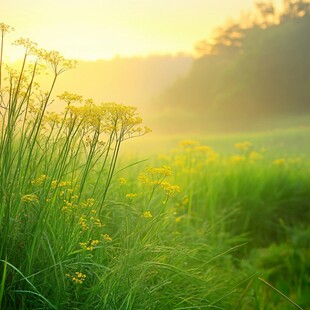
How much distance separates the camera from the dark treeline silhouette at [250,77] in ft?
46.8

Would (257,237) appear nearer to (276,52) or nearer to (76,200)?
(76,200)

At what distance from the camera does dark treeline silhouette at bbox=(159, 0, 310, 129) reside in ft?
46.8

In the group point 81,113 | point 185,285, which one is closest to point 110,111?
point 81,113

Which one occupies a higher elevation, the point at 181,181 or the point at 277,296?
the point at 181,181

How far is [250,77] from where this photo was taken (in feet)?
48.5

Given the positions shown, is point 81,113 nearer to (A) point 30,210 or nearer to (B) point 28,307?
(A) point 30,210

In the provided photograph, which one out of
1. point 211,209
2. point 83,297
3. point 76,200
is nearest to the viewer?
point 83,297

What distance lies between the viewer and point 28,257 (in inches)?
75.6

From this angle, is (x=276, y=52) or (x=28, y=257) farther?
(x=276, y=52)

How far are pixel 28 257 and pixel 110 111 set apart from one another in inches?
21.3

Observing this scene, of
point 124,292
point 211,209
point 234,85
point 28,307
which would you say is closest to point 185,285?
point 124,292

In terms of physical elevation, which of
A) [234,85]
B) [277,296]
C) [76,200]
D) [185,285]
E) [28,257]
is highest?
[234,85]

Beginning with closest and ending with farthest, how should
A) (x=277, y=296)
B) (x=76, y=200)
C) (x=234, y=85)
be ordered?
1. (x=76, y=200)
2. (x=277, y=296)
3. (x=234, y=85)

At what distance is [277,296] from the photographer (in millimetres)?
3559
